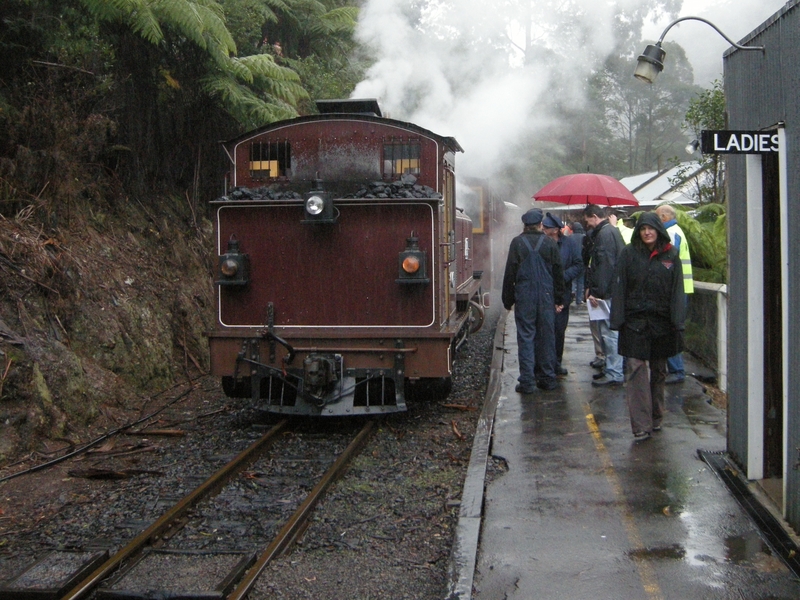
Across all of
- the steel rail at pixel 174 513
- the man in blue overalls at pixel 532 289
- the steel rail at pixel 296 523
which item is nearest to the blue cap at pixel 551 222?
the man in blue overalls at pixel 532 289

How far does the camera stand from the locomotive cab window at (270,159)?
7875 millimetres

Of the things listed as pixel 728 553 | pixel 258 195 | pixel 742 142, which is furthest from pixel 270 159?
pixel 728 553

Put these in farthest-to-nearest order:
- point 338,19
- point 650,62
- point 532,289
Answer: point 338,19 < point 532,289 < point 650,62

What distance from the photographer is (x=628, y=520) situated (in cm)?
487

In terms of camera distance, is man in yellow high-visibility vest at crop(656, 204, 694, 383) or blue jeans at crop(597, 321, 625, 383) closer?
man in yellow high-visibility vest at crop(656, 204, 694, 383)

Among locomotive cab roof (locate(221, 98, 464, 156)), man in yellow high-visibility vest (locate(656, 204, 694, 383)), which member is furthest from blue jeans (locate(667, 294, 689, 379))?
locomotive cab roof (locate(221, 98, 464, 156))

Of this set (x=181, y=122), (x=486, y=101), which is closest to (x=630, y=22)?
(x=486, y=101)

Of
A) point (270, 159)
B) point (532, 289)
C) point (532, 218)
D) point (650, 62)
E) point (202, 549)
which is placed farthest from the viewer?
point (532, 218)

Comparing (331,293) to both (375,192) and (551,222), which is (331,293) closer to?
(375,192)

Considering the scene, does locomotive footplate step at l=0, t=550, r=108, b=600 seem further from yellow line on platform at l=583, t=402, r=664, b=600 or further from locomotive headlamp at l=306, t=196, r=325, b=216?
locomotive headlamp at l=306, t=196, r=325, b=216

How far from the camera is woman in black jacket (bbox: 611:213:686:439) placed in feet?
20.8

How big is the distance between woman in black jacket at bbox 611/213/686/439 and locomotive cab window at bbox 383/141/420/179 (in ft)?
7.21

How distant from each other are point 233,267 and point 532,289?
9.87 ft

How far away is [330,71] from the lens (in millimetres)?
15258
